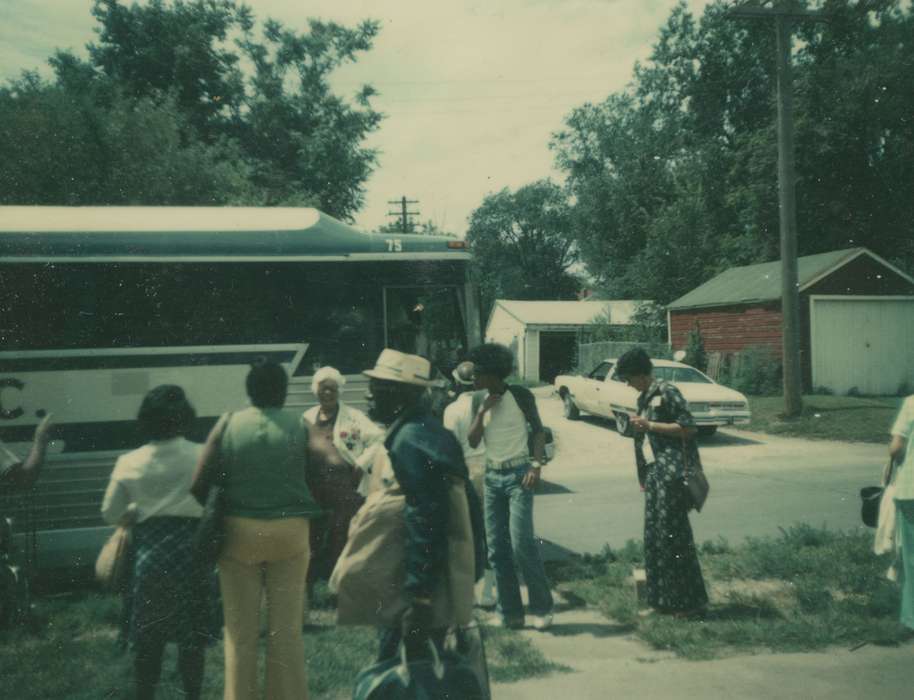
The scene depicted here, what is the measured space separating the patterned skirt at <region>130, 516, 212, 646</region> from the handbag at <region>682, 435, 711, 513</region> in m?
3.31

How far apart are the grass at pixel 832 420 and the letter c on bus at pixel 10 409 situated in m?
Answer: 15.4

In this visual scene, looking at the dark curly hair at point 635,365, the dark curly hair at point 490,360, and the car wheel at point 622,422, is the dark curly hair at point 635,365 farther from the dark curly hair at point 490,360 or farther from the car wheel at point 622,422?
the car wheel at point 622,422

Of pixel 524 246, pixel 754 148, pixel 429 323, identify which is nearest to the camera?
pixel 429 323

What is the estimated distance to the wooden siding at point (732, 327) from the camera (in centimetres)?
2603

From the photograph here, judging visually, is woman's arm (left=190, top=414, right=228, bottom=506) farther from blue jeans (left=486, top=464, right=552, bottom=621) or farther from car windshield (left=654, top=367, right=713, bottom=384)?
car windshield (left=654, top=367, right=713, bottom=384)

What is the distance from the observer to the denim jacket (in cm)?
324

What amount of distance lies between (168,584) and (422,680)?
5.11ft

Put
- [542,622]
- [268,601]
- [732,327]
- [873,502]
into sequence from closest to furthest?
[268,601], [542,622], [873,502], [732,327]

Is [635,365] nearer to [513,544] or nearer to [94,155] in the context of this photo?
[513,544]

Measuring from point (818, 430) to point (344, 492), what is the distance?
15.2m

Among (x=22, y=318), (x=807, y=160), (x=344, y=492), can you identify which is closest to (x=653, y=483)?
(x=344, y=492)

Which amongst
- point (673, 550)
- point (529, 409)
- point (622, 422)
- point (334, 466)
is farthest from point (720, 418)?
point (334, 466)

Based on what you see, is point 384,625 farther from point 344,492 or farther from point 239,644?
point 344,492

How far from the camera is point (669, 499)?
5.75 metres
